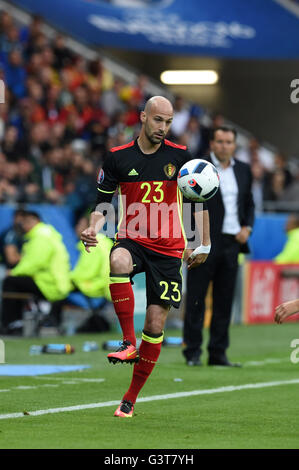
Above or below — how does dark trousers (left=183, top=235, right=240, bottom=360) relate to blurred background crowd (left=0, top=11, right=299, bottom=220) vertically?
below

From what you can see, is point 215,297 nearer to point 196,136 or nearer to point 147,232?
point 147,232

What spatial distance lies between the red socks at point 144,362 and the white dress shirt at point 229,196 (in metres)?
3.90

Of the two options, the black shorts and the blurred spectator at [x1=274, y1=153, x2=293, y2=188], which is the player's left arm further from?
the blurred spectator at [x1=274, y1=153, x2=293, y2=188]

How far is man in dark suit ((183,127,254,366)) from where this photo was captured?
1136 centimetres

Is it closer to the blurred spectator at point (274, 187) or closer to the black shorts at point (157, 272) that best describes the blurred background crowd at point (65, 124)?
the blurred spectator at point (274, 187)

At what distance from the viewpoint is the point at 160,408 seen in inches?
324

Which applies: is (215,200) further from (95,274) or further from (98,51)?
(98,51)

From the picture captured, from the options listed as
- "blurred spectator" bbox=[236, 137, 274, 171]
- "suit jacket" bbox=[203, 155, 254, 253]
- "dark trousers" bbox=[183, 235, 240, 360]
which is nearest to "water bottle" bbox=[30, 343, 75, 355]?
"dark trousers" bbox=[183, 235, 240, 360]

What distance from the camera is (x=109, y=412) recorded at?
787cm

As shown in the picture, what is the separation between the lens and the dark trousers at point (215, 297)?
11.4m

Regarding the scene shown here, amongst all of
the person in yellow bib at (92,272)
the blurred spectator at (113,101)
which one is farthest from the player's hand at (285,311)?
the blurred spectator at (113,101)

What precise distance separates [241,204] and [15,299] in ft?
15.9

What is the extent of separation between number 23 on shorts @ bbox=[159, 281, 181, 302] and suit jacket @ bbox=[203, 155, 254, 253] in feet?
11.8

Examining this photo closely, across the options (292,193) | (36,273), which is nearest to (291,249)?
(292,193)
